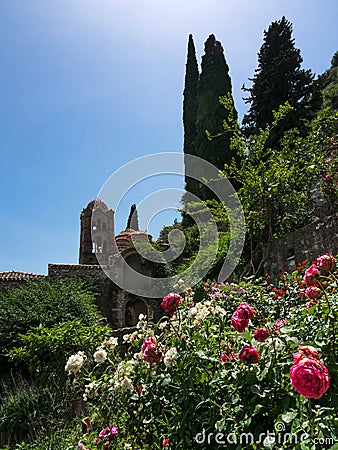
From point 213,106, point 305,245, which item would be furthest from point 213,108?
point 305,245

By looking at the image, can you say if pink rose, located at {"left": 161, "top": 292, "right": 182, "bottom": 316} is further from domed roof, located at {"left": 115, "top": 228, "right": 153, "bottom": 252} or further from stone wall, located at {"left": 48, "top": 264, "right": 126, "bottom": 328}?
domed roof, located at {"left": 115, "top": 228, "right": 153, "bottom": 252}

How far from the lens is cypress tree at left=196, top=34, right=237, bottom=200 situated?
602 inches

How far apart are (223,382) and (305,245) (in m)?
4.92

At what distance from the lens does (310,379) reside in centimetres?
119

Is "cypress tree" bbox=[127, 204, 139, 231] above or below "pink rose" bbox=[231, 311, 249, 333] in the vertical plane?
above

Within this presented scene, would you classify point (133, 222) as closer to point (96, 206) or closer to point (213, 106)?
point (96, 206)

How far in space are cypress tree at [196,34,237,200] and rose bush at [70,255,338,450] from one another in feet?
43.0

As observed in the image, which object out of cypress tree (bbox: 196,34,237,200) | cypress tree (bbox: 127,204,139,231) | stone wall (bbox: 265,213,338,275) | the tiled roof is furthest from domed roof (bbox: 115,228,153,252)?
stone wall (bbox: 265,213,338,275)

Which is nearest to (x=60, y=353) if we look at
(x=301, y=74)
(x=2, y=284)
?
(x=2, y=284)

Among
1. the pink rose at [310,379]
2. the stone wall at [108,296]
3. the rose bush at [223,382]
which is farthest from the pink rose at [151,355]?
the stone wall at [108,296]

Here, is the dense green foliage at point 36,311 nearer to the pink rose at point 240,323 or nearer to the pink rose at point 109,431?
the pink rose at point 109,431

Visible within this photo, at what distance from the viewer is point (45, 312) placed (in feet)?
25.1

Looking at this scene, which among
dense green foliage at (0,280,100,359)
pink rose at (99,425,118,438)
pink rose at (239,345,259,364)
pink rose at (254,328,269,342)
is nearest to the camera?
pink rose at (239,345,259,364)

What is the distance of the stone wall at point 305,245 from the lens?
5715 millimetres
